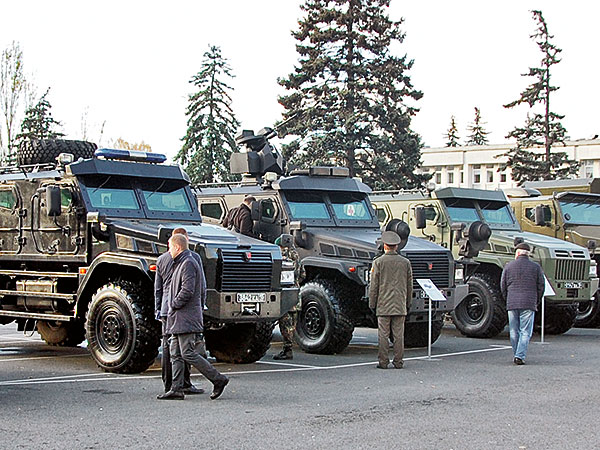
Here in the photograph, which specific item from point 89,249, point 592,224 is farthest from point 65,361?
point 592,224

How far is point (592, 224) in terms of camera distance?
792 inches

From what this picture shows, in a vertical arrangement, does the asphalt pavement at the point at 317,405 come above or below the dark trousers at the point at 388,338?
below

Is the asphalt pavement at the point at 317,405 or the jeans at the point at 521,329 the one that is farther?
the jeans at the point at 521,329

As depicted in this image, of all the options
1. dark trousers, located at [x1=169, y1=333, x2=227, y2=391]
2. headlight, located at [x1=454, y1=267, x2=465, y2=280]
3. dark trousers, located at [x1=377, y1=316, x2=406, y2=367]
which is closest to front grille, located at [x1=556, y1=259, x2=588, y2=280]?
headlight, located at [x1=454, y1=267, x2=465, y2=280]

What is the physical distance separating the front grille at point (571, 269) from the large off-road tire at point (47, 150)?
829cm

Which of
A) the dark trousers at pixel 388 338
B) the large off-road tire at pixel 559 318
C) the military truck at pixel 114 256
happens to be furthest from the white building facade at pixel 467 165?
the military truck at pixel 114 256

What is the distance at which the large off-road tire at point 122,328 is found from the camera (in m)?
11.1

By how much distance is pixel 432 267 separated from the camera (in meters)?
14.7

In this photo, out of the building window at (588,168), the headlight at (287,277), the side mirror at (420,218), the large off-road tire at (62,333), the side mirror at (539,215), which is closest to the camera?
the headlight at (287,277)

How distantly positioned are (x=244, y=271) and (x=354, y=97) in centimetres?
2486

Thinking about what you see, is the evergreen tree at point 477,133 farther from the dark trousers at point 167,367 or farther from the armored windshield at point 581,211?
the dark trousers at point 167,367

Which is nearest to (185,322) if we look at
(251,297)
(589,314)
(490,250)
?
(251,297)

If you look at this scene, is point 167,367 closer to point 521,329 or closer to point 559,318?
Answer: point 521,329

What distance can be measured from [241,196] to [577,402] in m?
7.49
